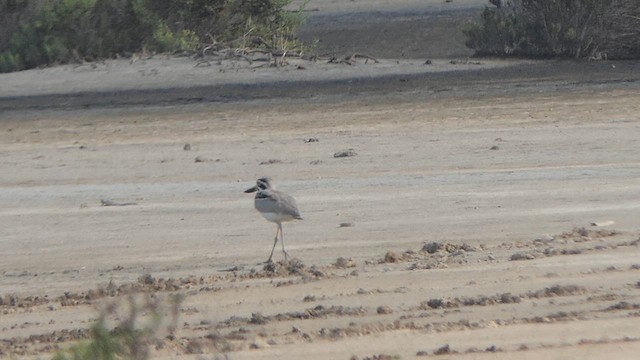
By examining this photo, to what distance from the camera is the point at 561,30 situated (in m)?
23.0

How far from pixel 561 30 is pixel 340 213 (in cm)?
1266

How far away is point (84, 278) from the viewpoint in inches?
370

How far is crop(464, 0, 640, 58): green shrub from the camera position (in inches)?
883

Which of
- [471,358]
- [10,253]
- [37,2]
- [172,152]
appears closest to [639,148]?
[172,152]

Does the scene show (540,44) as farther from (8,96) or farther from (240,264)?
(240,264)

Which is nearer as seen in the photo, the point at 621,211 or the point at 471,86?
the point at 621,211

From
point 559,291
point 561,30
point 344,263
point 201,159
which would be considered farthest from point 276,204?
point 561,30

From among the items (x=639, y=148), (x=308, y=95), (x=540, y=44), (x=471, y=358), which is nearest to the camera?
(x=471, y=358)

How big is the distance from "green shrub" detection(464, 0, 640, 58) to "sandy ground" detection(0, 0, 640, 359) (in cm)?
102

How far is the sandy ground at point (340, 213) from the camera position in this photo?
7371 mm

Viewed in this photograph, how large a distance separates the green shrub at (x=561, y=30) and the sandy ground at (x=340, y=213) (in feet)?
3.35

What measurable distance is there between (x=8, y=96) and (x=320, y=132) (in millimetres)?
7066

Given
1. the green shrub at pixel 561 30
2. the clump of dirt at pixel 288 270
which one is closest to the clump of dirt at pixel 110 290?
the clump of dirt at pixel 288 270

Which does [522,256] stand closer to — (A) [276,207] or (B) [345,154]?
(A) [276,207]
